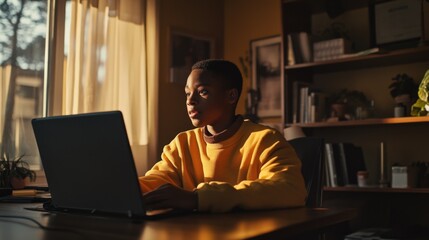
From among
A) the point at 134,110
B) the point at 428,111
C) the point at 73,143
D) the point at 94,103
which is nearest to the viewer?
the point at 73,143

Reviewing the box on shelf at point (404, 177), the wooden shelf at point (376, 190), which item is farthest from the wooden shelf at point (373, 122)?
the wooden shelf at point (376, 190)

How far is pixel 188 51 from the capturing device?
3834 millimetres

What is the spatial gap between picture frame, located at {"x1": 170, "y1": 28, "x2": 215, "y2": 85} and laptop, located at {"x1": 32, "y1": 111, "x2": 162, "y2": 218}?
8.56 ft

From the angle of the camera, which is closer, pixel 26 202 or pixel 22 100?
pixel 26 202

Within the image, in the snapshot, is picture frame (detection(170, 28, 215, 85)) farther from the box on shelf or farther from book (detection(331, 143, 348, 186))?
the box on shelf

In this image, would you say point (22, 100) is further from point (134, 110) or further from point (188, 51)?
point (188, 51)

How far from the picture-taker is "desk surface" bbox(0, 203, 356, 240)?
807 mm

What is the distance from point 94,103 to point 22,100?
44 centimetres

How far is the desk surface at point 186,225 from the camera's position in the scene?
81 centimetres

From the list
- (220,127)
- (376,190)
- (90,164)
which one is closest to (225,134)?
(220,127)

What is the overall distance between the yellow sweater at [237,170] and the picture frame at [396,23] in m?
1.76

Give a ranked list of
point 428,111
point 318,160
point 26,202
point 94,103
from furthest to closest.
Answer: point 94,103 → point 428,111 → point 318,160 → point 26,202

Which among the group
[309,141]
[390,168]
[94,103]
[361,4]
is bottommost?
[390,168]

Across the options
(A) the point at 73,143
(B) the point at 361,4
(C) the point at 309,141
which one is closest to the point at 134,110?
(B) the point at 361,4
